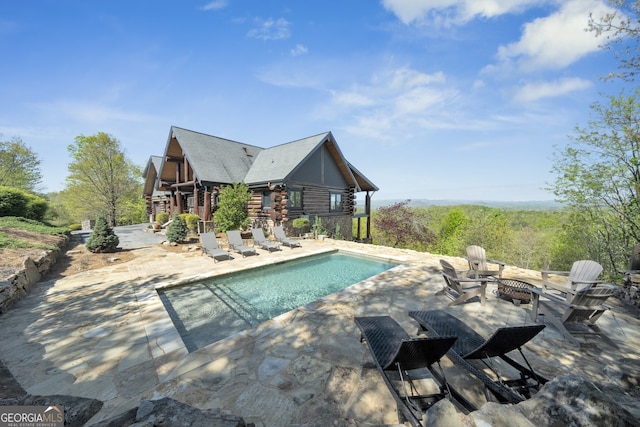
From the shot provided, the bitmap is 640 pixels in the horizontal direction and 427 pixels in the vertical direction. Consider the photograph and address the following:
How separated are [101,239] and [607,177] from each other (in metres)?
22.1

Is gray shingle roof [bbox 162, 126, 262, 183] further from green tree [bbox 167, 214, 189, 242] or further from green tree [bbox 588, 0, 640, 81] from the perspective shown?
green tree [bbox 588, 0, 640, 81]

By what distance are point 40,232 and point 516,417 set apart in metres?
16.7

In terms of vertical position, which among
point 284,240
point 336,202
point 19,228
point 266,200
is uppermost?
point 266,200

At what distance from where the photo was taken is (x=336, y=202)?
20516 millimetres

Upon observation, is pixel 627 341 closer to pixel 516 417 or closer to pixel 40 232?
pixel 516 417

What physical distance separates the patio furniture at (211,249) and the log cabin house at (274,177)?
5.82 metres

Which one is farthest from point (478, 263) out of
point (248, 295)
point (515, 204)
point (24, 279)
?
point (515, 204)

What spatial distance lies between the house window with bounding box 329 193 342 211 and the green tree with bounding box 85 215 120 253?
13920 mm

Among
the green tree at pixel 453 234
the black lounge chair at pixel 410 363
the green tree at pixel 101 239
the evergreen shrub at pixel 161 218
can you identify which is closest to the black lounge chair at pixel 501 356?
the black lounge chair at pixel 410 363

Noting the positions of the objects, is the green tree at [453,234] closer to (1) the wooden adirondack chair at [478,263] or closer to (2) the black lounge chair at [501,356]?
(1) the wooden adirondack chair at [478,263]

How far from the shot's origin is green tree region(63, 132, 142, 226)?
25.9 meters

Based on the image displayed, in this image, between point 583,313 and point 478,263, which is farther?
point 478,263

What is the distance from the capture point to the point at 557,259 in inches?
767

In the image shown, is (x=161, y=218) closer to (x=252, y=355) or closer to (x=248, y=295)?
(x=248, y=295)
